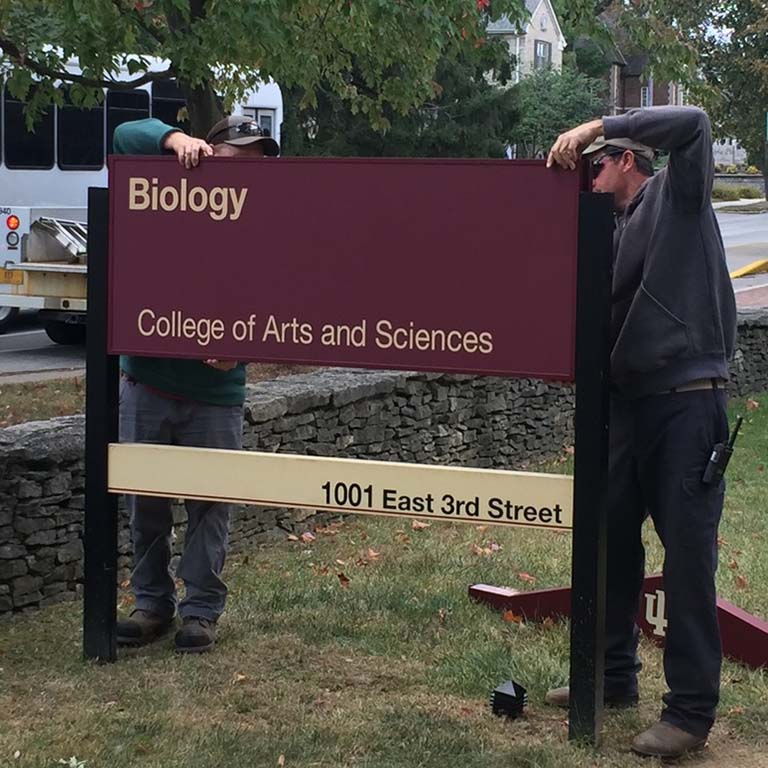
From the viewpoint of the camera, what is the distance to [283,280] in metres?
4.17

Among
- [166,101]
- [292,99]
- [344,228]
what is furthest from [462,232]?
[292,99]

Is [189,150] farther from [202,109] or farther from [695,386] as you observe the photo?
[202,109]

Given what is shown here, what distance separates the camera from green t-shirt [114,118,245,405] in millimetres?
4668

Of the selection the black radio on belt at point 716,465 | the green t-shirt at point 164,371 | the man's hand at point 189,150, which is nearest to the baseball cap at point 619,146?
the black radio on belt at point 716,465

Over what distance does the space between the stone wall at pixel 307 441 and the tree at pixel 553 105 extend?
30966 mm

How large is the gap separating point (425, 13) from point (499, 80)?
59.6ft

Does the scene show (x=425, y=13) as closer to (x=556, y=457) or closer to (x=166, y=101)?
(x=556, y=457)

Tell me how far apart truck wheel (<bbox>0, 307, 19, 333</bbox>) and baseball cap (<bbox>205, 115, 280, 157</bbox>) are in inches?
432

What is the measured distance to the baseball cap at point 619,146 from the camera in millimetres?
3807

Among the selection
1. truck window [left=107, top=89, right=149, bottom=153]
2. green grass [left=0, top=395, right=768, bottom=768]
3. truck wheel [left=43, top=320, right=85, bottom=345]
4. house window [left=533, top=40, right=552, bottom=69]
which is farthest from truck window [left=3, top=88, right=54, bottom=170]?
house window [left=533, top=40, right=552, bottom=69]

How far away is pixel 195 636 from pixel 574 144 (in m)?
2.15

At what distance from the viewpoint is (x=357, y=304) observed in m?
4.08

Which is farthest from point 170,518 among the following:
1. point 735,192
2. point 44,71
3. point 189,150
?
point 735,192

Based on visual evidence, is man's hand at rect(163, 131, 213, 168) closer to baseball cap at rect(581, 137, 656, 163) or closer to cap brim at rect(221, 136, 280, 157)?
cap brim at rect(221, 136, 280, 157)
